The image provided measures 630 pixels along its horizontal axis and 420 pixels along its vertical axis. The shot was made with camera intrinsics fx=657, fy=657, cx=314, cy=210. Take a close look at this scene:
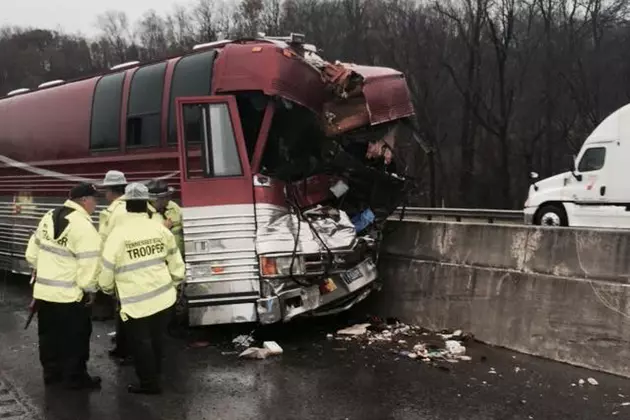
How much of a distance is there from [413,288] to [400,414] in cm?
289

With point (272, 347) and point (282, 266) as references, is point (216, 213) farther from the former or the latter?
point (272, 347)

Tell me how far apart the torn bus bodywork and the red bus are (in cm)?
1

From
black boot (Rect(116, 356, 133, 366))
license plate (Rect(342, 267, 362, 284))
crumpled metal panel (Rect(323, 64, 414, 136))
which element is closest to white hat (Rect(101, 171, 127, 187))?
black boot (Rect(116, 356, 133, 366))

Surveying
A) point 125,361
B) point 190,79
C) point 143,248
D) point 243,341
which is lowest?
point 125,361

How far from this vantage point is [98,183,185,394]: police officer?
543 centimetres

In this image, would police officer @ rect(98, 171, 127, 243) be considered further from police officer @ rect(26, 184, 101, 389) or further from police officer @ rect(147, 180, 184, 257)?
police officer @ rect(147, 180, 184, 257)

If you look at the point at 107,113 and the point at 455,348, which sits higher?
the point at 107,113

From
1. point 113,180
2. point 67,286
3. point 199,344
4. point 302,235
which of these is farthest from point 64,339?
point 302,235

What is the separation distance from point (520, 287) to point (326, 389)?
237 cm

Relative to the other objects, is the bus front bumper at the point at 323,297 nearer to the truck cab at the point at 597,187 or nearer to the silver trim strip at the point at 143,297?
the silver trim strip at the point at 143,297

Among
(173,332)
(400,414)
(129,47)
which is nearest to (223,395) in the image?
(400,414)

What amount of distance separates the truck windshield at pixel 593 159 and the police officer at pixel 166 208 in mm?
12249

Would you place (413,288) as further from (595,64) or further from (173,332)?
(595,64)

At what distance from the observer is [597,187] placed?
639 inches
